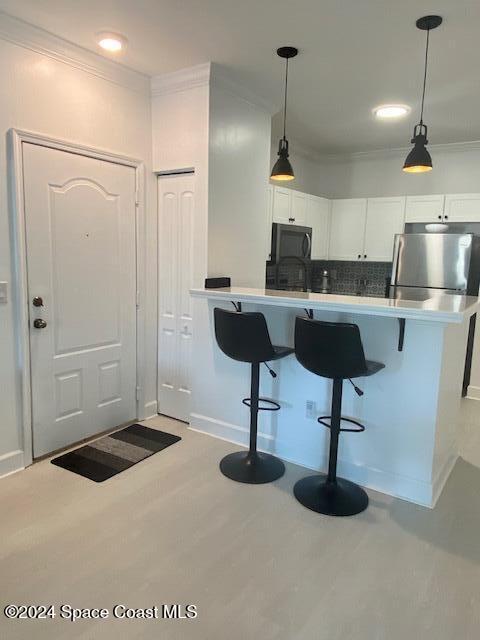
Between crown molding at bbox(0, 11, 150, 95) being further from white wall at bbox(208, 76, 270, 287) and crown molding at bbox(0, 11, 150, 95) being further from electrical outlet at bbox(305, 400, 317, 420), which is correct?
electrical outlet at bbox(305, 400, 317, 420)

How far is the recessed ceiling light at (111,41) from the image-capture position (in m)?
2.63

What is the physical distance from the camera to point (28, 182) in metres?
2.69

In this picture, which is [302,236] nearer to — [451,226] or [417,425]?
[451,226]

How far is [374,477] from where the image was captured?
2719mm

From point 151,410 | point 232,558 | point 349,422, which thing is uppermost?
point 349,422

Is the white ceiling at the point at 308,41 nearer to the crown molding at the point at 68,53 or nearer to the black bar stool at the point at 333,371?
the crown molding at the point at 68,53

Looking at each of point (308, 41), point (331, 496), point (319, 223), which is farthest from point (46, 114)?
point (319, 223)

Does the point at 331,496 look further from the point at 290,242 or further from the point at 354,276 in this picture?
the point at 354,276

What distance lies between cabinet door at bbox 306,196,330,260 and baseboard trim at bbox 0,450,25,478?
350cm

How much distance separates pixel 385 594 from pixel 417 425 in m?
0.95

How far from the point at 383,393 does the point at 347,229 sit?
3058 millimetres

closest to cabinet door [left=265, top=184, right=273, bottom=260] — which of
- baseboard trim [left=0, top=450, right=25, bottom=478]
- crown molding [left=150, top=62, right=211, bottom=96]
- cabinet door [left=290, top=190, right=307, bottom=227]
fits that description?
cabinet door [left=290, top=190, right=307, bottom=227]

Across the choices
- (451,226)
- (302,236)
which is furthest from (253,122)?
(451,226)

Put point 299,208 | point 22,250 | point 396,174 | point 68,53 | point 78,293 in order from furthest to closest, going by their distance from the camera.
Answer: point 396,174 → point 299,208 → point 78,293 → point 68,53 → point 22,250
